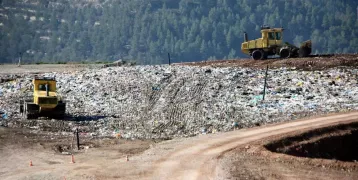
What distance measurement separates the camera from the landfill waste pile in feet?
90.3

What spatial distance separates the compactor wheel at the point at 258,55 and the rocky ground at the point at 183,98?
4.37 m

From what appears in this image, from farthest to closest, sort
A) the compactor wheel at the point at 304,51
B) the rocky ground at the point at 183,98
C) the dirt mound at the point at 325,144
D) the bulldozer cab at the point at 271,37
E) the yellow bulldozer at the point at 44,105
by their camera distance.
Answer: the bulldozer cab at the point at 271,37 → the compactor wheel at the point at 304,51 → the yellow bulldozer at the point at 44,105 → the rocky ground at the point at 183,98 → the dirt mound at the point at 325,144

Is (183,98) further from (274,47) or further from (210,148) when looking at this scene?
(274,47)

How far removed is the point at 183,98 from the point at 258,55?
13080mm

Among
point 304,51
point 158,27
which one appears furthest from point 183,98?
point 158,27

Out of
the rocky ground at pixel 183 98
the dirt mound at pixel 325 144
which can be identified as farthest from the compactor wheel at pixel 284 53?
the dirt mound at pixel 325 144

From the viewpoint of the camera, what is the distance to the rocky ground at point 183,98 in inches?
1082

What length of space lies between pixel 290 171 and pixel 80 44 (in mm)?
139388

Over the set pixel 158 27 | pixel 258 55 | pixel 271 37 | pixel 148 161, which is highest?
pixel 158 27

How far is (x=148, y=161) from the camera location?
2016 cm

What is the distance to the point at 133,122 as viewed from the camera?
1113 inches

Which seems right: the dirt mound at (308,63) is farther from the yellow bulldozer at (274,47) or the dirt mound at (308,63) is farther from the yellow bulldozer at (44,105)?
the yellow bulldozer at (44,105)

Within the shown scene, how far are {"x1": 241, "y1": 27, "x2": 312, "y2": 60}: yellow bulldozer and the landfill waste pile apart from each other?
4.80m

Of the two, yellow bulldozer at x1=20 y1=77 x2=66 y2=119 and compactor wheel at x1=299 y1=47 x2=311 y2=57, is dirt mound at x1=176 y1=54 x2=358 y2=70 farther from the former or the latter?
yellow bulldozer at x1=20 y1=77 x2=66 y2=119
